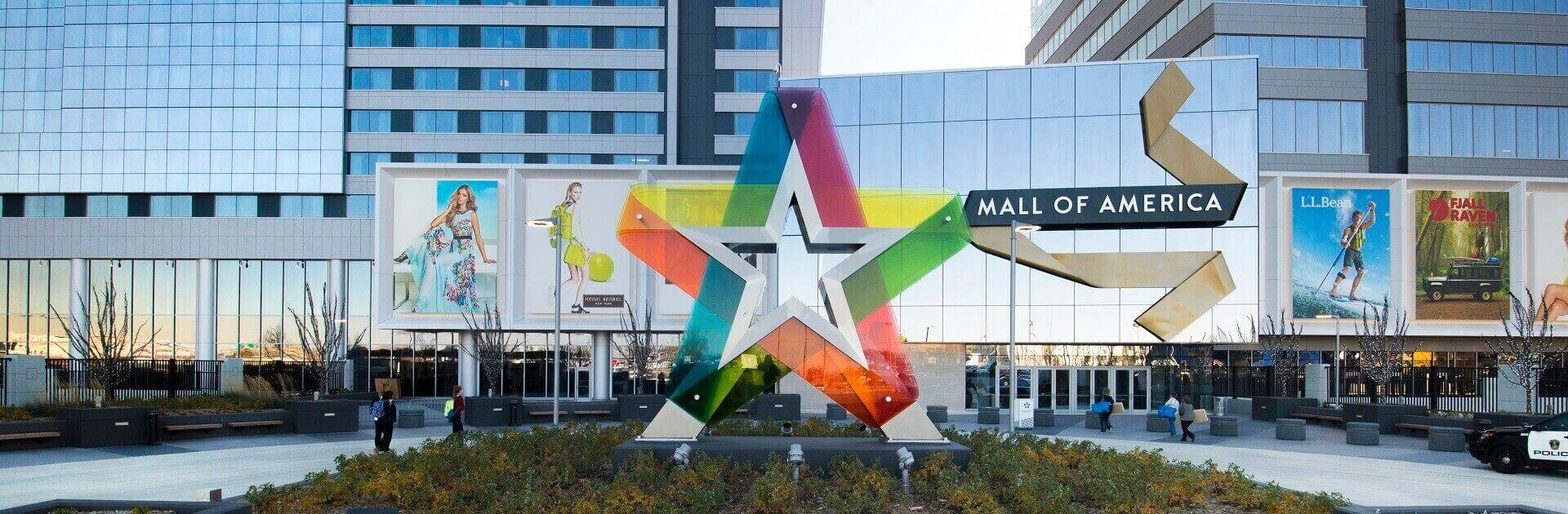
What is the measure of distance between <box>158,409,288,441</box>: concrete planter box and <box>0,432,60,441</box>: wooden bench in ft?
8.35

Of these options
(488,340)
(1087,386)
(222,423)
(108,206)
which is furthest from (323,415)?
(108,206)

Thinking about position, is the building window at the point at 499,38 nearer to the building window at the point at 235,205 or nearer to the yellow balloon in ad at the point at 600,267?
the building window at the point at 235,205

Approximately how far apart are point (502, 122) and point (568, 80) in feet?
13.0

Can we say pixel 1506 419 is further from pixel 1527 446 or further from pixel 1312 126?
pixel 1312 126

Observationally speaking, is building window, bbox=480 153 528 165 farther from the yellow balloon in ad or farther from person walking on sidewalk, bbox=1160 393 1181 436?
person walking on sidewalk, bbox=1160 393 1181 436

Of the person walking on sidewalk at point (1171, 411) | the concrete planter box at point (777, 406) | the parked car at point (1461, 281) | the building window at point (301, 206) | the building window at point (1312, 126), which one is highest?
the building window at point (1312, 126)

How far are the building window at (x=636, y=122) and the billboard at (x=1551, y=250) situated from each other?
39.2 meters

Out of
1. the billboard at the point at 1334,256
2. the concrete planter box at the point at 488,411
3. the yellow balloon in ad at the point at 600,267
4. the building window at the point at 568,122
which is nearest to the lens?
the concrete planter box at the point at 488,411

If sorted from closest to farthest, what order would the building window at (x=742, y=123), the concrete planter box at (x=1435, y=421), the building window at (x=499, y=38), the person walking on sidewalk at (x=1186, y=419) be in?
1. the person walking on sidewalk at (x=1186, y=419)
2. the concrete planter box at (x=1435, y=421)
3. the building window at (x=499, y=38)
4. the building window at (x=742, y=123)

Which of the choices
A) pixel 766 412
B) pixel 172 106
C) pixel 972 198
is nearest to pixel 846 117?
pixel 972 198

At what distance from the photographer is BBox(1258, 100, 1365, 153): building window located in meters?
53.1

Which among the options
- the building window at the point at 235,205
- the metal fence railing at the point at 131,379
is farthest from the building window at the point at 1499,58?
the building window at the point at 235,205

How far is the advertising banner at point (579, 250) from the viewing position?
47594 millimetres

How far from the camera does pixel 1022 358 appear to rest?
147 ft
